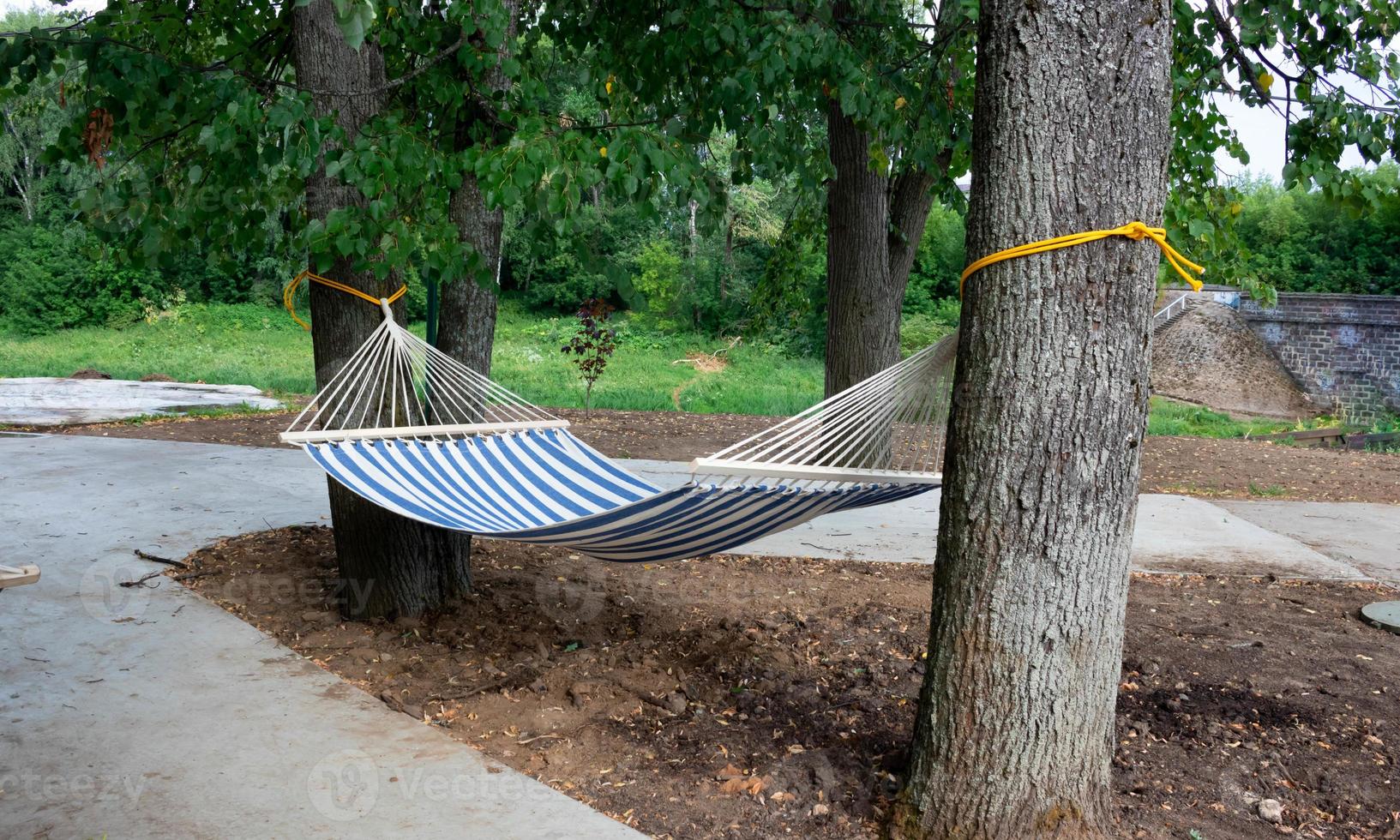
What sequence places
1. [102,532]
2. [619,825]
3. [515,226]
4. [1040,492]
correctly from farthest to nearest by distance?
A: 1. [515,226]
2. [102,532]
3. [619,825]
4. [1040,492]

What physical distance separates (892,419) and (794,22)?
4.77 ft

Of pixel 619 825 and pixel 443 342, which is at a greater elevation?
pixel 443 342

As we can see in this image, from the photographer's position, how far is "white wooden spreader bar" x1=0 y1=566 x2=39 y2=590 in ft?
5.39

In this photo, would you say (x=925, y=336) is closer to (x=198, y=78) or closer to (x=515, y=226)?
(x=515, y=226)

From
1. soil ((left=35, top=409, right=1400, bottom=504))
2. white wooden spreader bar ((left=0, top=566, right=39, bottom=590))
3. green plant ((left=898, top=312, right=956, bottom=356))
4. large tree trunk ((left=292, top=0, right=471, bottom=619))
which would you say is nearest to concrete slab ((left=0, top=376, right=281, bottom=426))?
soil ((left=35, top=409, right=1400, bottom=504))

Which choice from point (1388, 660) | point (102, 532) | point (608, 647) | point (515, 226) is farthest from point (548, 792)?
point (515, 226)

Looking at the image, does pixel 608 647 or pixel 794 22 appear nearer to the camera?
pixel 608 647

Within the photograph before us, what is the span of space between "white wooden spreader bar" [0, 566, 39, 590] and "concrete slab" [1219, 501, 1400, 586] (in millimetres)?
4088

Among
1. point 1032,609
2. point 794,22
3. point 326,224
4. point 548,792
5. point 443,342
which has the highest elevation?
point 794,22

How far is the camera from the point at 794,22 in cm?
310

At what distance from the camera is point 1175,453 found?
721 centimetres

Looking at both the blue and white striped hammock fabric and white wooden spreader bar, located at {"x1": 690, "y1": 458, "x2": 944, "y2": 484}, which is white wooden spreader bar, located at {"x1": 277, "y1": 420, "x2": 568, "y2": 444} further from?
white wooden spreader bar, located at {"x1": 690, "y1": 458, "x2": 944, "y2": 484}

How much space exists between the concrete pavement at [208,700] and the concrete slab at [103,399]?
2.85m

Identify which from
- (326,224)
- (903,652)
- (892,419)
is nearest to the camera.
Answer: (892,419)
